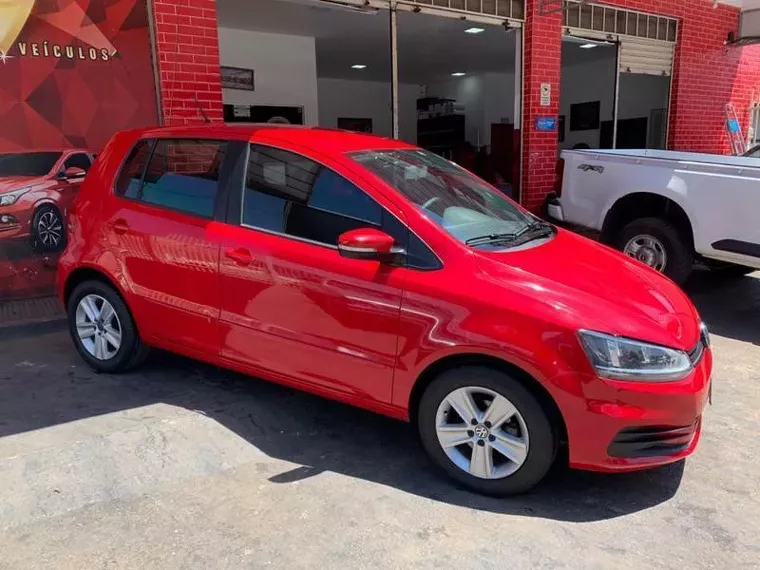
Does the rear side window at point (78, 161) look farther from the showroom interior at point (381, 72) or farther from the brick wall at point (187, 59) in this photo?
the showroom interior at point (381, 72)

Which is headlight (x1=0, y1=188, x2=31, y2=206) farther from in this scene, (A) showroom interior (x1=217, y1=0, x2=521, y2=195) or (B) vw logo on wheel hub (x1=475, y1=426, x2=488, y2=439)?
(B) vw logo on wheel hub (x1=475, y1=426, x2=488, y2=439)

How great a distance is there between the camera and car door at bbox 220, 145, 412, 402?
3256 mm

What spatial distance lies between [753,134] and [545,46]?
7690 millimetres

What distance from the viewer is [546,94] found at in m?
9.23

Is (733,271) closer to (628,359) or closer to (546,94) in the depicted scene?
(546,94)

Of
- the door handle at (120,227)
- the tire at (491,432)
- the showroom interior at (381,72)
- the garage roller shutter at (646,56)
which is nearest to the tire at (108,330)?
the door handle at (120,227)

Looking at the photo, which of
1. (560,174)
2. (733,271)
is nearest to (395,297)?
(560,174)

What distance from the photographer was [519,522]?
2.90 meters

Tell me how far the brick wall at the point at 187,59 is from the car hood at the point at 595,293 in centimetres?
433

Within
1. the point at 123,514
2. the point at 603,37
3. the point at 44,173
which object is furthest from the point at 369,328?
the point at 603,37

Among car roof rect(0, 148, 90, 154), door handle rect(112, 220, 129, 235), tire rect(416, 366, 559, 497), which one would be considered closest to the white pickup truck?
tire rect(416, 366, 559, 497)

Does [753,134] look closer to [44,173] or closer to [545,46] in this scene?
[545,46]

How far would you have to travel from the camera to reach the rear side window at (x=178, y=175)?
3934 millimetres

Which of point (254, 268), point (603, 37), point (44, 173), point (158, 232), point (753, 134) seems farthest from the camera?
point (753, 134)
